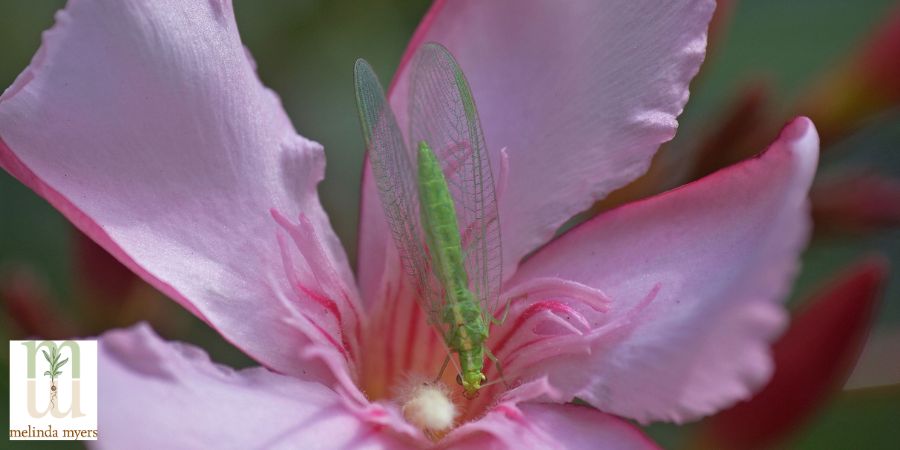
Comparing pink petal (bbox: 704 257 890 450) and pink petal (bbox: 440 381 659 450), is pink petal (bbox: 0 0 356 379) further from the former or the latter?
pink petal (bbox: 704 257 890 450)

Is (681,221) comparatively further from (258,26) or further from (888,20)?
(258,26)

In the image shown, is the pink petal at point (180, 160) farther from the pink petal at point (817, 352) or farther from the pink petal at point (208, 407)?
the pink petal at point (817, 352)

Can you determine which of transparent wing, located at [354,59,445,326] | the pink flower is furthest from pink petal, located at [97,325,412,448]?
transparent wing, located at [354,59,445,326]

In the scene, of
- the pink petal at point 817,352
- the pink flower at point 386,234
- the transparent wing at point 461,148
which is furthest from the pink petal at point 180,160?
the pink petal at point 817,352

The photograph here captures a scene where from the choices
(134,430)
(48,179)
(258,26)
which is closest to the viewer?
(134,430)

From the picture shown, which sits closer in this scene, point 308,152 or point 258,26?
point 308,152

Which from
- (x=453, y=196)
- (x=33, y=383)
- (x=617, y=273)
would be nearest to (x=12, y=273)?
(x=33, y=383)

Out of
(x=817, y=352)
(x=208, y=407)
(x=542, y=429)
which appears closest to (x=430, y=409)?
(x=542, y=429)
